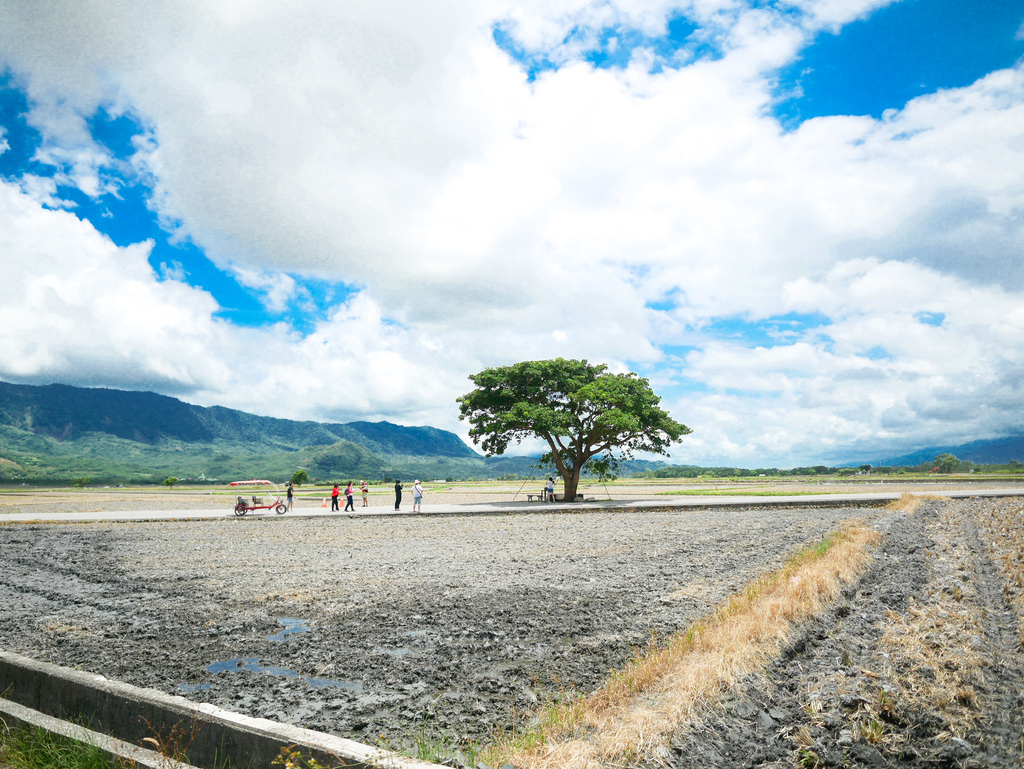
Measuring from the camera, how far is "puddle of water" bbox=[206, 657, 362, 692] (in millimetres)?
7136

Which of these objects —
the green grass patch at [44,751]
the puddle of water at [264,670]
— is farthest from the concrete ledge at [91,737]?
the puddle of water at [264,670]

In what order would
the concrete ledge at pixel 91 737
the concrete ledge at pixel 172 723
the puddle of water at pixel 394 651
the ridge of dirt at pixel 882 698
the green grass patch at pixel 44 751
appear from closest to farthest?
the concrete ledge at pixel 172 723 < the concrete ledge at pixel 91 737 < the green grass patch at pixel 44 751 < the ridge of dirt at pixel 882 698 < the puddle of water at pixel 394 651

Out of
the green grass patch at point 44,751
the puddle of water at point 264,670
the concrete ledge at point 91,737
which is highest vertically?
the concrete ledge at point 91,737

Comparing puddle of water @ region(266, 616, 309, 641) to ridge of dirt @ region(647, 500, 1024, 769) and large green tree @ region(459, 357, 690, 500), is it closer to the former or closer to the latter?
ridge of dirt @ region(647, 500, 1024, 769)

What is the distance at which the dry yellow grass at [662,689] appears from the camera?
4715 millimetres

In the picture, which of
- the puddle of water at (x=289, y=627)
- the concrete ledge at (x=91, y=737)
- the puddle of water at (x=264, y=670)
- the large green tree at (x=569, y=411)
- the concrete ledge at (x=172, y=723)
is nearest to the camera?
the concrete ledge at (x=172, y=723)

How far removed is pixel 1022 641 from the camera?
24.2 feet

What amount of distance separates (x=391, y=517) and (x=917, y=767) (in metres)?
30.5

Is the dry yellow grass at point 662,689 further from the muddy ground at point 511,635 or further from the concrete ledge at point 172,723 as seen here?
the concrete ledge at point 172,723

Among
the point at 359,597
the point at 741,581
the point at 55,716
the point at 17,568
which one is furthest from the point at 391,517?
the point at 55,716

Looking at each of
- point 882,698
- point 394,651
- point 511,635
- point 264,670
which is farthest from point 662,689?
point 264,670

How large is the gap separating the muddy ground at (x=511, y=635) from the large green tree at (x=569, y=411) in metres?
20.3

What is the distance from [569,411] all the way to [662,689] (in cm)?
3531

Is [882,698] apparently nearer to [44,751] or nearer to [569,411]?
[44,751]
